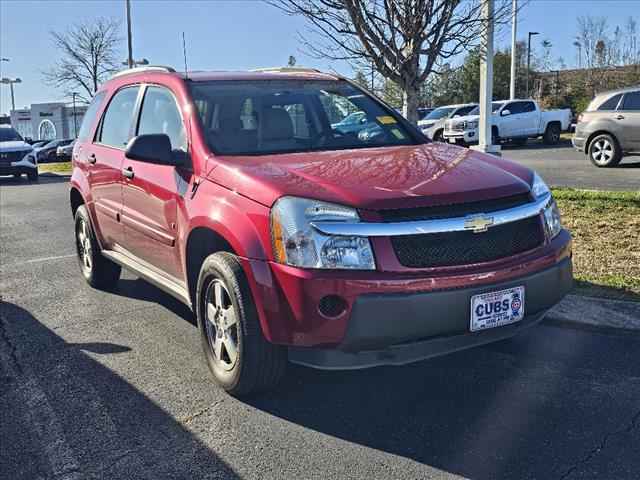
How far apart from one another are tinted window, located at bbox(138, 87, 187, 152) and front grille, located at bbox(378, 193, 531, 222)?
163 cm

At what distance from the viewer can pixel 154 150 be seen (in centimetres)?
431

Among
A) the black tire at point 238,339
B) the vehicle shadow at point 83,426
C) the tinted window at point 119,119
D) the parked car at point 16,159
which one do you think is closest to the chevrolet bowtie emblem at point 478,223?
the black tire at point 238,339

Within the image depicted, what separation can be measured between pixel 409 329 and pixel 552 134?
24.9 metres

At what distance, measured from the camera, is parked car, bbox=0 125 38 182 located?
20.3 m

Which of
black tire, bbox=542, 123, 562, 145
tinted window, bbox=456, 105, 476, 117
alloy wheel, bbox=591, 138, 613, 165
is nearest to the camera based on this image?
alloy wheel, bbox=591, 138, 613, 165

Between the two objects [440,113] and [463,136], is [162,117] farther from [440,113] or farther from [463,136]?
[440,113]

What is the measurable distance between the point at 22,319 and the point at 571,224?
5.62m

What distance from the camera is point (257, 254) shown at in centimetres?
356

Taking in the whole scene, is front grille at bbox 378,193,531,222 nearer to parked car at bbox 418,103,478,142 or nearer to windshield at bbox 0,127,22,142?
windshield at bbox 0,127,22,142

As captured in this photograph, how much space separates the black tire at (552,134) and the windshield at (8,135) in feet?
59.0

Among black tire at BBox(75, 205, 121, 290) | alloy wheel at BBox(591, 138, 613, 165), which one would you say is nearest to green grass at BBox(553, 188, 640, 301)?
black tire at BBox(75, 205, 121, 290)

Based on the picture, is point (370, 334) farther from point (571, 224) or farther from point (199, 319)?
point (571, 224)

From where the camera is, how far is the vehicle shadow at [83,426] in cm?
321

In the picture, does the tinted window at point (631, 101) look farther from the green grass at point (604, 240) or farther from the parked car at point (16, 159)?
the parked car at point (16, 159)
